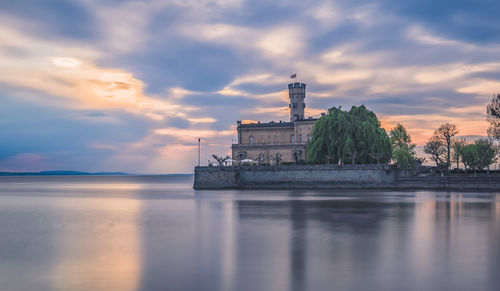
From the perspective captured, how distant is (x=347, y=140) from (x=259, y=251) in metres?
49.2

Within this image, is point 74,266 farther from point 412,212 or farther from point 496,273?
point 412,212

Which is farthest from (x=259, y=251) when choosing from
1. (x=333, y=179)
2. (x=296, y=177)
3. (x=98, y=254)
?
(x=296, y=177)

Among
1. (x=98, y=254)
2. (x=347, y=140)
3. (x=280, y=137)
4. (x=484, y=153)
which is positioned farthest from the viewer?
(x=280, y=137)

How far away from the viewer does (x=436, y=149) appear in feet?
283

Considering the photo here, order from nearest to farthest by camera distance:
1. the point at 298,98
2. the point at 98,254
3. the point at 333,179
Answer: the point at 98,254
the point at 333,179
the point at 298,98

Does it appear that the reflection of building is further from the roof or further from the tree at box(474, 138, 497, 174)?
the tree at box(474, 138, 497, 174)

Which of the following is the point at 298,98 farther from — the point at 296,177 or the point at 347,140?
the point at 347,140

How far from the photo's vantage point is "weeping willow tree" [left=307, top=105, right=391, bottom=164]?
7056cm

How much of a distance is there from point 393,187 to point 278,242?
5031 cm

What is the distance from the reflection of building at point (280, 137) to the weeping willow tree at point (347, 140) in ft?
76.2

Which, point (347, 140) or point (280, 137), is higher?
point (280, 137)

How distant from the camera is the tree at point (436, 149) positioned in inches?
3391

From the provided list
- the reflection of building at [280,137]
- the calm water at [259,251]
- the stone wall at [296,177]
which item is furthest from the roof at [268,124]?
the calm water at [259,251]

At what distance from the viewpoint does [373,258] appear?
20000 mm
